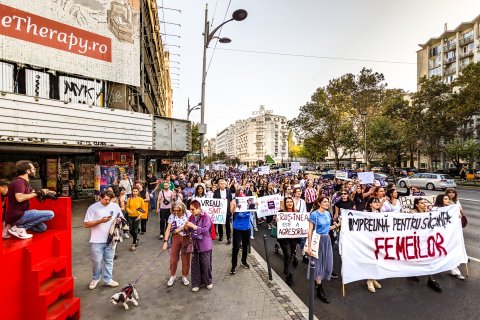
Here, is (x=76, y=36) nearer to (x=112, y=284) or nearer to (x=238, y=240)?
(x=112, y=284)

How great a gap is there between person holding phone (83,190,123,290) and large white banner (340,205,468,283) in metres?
4.75

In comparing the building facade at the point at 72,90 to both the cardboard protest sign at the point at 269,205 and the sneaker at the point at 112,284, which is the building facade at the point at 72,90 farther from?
the cardboard protest sign at the point at 269,205

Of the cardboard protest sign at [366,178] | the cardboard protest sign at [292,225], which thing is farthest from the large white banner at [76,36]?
the cardboard protest sign at [366,178]

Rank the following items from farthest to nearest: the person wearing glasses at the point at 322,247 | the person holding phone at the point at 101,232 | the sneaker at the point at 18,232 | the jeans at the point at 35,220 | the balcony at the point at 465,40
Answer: the balcony at the point at 465,40, the person holding phone at the point at 101,232, the person wearing glasses at the point at 322,247, the jeans at the point at 35,220, the sneaker at the point at 18,232

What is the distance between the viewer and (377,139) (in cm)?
4062

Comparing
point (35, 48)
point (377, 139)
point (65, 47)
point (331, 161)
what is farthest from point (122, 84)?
point (331, 161)

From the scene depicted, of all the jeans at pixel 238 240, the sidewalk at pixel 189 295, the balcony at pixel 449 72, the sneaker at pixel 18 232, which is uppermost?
the balcony at pixel 449 72

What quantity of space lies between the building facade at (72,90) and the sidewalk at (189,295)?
6826 mm

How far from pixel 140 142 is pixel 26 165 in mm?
10780

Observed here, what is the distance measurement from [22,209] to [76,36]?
455 inches

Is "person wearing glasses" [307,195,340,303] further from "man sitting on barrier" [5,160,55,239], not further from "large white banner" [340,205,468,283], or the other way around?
"man sitting on barrier" [5,160,55,239]

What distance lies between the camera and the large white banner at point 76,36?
1077 cm

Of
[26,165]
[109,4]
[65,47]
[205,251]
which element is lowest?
[205,251]

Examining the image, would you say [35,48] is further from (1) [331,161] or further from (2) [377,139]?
(1) [331,161]
